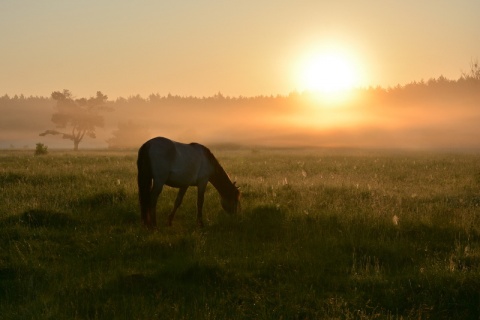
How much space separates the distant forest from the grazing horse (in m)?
64.4

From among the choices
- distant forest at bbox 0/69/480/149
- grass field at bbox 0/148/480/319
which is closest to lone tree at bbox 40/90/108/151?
distant forest at bbox 0/69/480/149

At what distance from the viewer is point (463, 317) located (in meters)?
6.55

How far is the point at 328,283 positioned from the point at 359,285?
1.67ft

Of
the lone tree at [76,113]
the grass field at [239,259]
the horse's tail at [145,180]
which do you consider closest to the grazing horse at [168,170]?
the horse's tail at [145,180]

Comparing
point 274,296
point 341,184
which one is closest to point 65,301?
point 274,296

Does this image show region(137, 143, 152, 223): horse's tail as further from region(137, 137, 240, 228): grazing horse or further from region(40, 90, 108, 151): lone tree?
region(40, 90, 108, 151): lone tree

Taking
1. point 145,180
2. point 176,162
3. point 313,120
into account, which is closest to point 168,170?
point 176,162

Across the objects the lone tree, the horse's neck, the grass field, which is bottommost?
the grass field

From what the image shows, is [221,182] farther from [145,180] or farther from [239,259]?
[239,259]

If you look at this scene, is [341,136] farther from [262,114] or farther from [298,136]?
[262,114]

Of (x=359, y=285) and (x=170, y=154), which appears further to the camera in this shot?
(x=170, y=154)

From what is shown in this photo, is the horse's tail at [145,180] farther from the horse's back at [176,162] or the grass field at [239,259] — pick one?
the grass field at [239,259]

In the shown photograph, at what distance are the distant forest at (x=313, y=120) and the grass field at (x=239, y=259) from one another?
63.6 m

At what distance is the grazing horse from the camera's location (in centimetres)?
1063
